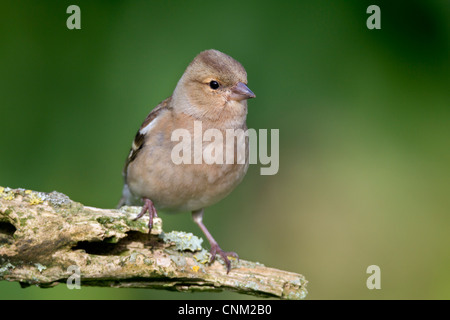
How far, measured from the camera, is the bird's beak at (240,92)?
13.9 ft

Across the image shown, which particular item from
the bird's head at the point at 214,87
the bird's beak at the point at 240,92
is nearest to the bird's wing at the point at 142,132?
the bird's head at the point at 214,87

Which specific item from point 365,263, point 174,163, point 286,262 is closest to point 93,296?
point 174,163

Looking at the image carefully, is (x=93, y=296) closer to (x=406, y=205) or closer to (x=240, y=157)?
(x=240, y=157)

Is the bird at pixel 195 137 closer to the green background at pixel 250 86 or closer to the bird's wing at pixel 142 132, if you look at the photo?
the bird's wing at pixel 142 132

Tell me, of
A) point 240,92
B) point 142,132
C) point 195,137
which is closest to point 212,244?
point 195,137

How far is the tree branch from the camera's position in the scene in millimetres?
3186

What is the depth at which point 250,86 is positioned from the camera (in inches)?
184

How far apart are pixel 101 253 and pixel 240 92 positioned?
1626mm

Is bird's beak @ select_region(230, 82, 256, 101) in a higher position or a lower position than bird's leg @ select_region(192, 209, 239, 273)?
higher

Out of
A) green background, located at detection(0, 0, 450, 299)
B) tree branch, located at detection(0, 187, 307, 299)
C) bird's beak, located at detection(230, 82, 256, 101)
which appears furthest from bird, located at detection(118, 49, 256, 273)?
tree branch, located at detection(0, 187, 307, 299)

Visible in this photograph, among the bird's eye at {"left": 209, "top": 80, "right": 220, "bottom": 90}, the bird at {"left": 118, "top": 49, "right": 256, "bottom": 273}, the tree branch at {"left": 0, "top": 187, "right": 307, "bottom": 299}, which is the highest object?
the bird's eye at {"left": 209, "top": 80, "right": 220, "bottom": 90}

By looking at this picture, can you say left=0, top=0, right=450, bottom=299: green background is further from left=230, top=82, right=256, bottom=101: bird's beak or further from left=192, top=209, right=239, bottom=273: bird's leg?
left=230, top=82, right=256, bottom=101: bird's beak

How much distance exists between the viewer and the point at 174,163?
427 cm

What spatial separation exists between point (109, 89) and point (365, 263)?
2918 mm
